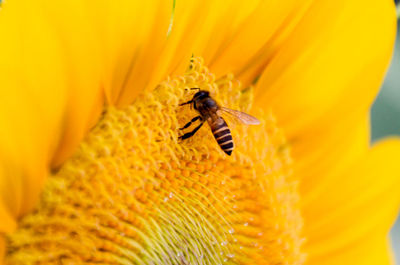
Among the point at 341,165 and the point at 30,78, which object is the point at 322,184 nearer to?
the point at 341,165

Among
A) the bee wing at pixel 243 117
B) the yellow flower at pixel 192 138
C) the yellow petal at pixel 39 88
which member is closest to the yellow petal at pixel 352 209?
the yellow flower at pixel 192 138

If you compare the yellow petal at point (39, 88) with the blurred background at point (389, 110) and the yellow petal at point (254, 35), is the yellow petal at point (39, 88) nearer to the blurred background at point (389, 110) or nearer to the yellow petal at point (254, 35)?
the yellow petal at point (254, 35)

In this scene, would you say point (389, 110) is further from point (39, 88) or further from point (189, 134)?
point (39, 88)

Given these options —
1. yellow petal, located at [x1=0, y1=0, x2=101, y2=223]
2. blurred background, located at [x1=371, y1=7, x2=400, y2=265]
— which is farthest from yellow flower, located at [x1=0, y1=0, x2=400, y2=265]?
blurred background, located at [x1=371, y1=7, x2=400, y2=265]

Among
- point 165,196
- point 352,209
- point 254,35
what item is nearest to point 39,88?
point 165,196

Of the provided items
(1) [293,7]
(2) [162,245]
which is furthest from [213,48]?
(2) [162,245]
